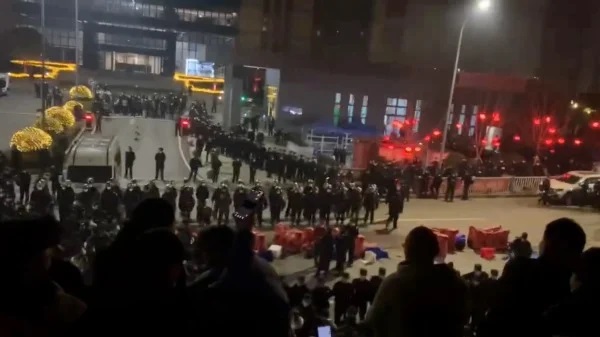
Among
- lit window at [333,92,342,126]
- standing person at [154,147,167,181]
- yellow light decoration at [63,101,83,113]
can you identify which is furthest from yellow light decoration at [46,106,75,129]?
lit window at [333,92,342,126]

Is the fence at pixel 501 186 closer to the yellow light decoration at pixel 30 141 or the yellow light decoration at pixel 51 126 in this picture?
the yellow light decoration at pixel 30 141

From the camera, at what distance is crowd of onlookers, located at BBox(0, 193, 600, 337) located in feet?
8.82

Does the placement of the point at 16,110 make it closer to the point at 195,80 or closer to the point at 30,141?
the point at 30,141

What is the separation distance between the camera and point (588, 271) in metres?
3.44

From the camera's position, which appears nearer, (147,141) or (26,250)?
(26,250)

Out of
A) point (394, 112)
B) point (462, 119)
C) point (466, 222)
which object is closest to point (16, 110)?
point (394, 112)

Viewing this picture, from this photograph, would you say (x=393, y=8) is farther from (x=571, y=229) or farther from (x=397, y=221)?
(x=571, y=229)

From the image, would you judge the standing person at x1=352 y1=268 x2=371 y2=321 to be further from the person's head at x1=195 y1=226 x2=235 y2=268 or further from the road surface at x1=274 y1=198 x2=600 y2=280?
the person's head at x1=195 y1=226 x2=235 y2=268

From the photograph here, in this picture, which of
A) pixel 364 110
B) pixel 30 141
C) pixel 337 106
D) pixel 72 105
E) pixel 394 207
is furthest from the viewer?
pixel 337 106

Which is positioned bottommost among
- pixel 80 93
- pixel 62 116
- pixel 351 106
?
pixel 62 116

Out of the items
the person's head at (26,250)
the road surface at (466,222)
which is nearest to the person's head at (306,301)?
the person's head at (26,250)

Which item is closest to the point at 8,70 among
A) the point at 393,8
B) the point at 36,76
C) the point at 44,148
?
the point at 36,76

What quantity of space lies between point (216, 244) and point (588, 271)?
2.05 metres

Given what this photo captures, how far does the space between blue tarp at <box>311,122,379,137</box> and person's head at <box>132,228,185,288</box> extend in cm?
3233
